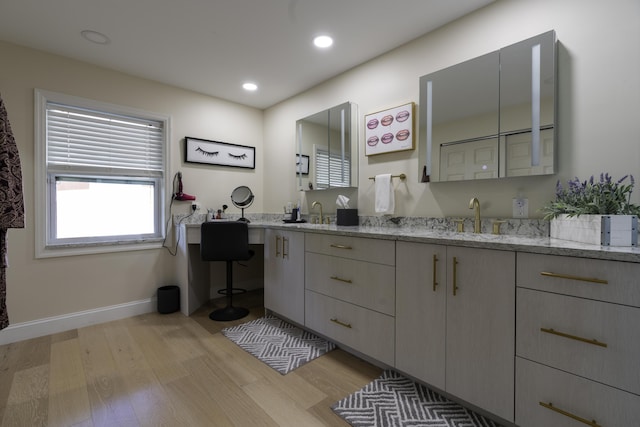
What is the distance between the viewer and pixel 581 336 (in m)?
1.12

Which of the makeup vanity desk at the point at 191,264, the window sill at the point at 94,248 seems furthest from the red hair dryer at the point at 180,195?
the window sill at the point at 94,248

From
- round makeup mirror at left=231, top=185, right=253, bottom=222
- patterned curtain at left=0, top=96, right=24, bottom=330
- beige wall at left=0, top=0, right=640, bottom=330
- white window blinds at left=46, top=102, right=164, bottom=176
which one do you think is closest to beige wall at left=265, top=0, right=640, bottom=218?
beige wall at left=0, top=0, right=640, bottom=330

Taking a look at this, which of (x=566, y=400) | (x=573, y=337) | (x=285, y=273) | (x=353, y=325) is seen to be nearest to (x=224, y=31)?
(x=285, y=273)

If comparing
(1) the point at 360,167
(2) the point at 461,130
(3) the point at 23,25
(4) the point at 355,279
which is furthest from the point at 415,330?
(3) the point at 23,25

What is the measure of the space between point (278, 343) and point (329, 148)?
1884 millimetres

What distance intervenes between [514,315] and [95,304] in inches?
129

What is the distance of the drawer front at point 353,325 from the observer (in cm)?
177

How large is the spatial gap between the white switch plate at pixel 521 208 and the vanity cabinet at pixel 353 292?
78cm

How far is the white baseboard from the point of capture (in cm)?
228

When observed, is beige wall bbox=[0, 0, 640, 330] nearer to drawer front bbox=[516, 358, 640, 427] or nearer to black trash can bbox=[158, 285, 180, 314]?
black trash can bbox=[158, 285, 180, 314]

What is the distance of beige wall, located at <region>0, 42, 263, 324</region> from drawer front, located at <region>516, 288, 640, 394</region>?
10.2 feet

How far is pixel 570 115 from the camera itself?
5.20 feet

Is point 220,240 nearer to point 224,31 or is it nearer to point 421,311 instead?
point 224,31

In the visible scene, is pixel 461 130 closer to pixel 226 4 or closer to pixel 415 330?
pixel 415 330
